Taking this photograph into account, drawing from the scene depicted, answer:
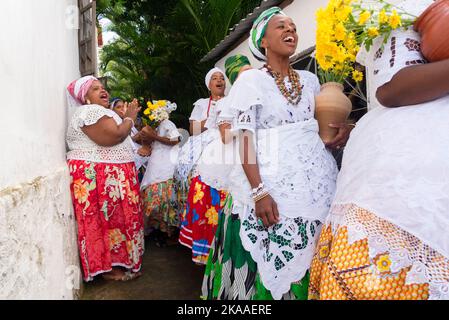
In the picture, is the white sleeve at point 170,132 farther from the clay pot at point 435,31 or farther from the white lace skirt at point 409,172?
the clay pot at point 435,31

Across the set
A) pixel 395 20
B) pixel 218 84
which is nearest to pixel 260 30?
pixel 395 20

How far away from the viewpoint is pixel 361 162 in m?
1.32

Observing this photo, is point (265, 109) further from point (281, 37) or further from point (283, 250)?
point (283, 250)

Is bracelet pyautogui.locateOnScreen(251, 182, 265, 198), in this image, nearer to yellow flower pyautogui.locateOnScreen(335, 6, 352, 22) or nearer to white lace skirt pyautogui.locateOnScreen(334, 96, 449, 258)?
white lace skirt pyautogui.locateOnScreen(334, 96, 449, 258)

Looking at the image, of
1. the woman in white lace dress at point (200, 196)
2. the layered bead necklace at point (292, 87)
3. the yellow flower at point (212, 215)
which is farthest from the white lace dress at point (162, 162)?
the layered bead necklace at point (292, 87)

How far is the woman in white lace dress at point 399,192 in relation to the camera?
1.13 meters

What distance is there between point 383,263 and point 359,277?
9 cm

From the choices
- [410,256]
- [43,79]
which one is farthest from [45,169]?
[410,256]

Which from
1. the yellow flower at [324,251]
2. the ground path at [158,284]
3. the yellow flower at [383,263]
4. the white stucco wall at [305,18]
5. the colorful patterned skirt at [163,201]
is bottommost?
the ground path at [158,284]

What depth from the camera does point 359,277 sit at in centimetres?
122

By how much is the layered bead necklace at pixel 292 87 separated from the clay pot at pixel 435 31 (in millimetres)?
706

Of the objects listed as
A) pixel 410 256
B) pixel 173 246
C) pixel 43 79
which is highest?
pixel 43 79

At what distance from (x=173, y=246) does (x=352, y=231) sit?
3559mm

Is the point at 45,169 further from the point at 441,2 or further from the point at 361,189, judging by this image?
the point at 441,2
